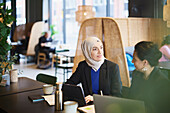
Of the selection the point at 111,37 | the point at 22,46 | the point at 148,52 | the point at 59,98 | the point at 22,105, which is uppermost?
the point at 111,37

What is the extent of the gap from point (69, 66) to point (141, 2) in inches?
86.7

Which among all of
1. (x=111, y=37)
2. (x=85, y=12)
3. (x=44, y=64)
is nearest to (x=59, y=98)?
(x=111, y=37)

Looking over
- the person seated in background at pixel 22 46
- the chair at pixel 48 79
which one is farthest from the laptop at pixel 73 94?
the person seated in background at pixel 22 46

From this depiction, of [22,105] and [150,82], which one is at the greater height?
[150,82]

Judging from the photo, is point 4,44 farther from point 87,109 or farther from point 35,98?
point 87,109

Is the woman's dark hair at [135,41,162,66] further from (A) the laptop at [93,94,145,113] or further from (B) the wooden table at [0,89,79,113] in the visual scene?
(B) the wooden table at [0,89,79,113]

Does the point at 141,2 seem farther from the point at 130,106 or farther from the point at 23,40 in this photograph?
the point at 23,40

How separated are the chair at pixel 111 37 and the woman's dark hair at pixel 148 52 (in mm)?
1557

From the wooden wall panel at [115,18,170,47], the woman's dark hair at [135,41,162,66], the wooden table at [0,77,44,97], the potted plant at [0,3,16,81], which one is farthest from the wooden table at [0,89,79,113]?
the wooden wall panel at [115,18,170,47]

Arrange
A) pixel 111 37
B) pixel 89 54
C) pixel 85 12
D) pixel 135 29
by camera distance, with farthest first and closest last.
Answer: pixel 85 12, pixel 135 29, pixel 111 37, pixel 89 54

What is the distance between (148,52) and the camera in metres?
1.93

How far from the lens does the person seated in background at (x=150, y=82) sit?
1.68 meters

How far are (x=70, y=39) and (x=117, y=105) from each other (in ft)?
26.8

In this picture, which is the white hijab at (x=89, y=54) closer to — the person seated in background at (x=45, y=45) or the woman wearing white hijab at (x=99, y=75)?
the woman wearing white hijab at (x=99, y=75)
